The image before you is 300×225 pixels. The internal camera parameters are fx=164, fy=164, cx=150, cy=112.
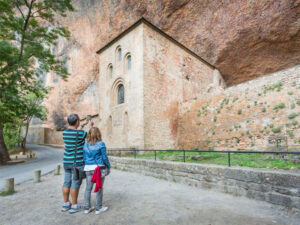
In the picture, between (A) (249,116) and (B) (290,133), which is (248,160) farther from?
(A) (249,116)

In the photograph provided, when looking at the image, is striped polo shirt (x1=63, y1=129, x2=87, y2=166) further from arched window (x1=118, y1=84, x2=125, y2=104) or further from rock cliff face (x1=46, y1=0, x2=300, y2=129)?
rock cliff face (x1=46, y1=0, x2=300, y2=129)

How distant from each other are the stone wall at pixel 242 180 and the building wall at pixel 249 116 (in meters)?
5.84

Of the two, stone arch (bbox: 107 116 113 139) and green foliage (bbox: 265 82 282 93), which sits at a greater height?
green foliage (bbox: 265 82 282 93)

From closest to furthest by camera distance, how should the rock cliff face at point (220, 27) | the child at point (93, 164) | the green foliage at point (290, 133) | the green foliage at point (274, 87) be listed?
the child at point (93, 164) < the green foliage at point (290, 133) < the green foliage at point (274, 87) < the rock cliff face at point (220, 27)

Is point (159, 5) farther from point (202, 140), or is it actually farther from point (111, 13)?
point (202, 140)

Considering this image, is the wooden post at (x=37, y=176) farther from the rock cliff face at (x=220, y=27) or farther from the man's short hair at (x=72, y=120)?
the rock cliff face at (x=220, y=27)

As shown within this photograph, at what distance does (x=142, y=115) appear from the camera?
11609mm

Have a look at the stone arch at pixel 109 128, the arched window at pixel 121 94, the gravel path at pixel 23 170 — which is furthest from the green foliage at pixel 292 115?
the gravel path at pixel 23 170

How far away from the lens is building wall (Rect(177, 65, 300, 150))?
8391 mm

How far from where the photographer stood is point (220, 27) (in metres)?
16.6

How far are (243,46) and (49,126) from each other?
36.1 metres

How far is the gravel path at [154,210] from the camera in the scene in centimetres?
286

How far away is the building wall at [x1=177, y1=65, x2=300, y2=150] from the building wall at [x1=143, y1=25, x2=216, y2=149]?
1.61 metres

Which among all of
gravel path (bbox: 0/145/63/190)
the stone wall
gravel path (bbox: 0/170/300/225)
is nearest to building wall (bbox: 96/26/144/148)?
gravel path (bbox: 0/145/63/190)
